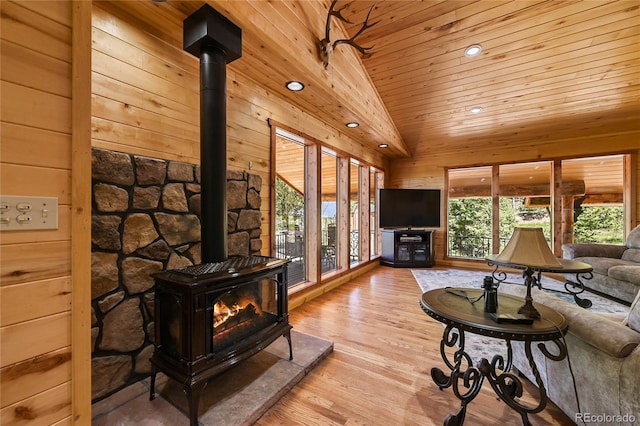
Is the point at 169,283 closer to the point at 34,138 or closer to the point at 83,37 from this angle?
the point at 34,138

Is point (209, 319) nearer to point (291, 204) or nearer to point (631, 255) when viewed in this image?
point (291, 204)

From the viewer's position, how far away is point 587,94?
12.0 feet

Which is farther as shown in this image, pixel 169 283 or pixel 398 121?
pixel 398 121

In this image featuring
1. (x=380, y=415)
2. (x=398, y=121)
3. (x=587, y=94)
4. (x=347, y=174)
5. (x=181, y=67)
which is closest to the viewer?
(x=380, y=415)

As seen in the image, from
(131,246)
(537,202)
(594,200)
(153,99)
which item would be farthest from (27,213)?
(594,200)

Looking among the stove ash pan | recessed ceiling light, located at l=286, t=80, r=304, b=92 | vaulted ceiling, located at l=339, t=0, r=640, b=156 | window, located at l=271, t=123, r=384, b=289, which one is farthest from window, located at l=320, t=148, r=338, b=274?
the stove ash pan

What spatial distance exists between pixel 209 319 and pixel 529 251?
1.88 m

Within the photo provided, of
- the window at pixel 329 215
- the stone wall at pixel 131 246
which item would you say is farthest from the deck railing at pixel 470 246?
the stone wall at pixel 131 246

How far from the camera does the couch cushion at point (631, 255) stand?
3.63m

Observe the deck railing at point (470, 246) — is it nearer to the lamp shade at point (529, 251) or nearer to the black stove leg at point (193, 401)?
the lamp shade at point (529, 251)

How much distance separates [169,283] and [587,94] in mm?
5593

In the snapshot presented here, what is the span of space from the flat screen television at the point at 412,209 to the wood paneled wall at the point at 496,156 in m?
0.38

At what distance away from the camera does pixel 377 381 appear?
191cm

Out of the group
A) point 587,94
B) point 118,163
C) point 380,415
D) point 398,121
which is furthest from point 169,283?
point 587,94
